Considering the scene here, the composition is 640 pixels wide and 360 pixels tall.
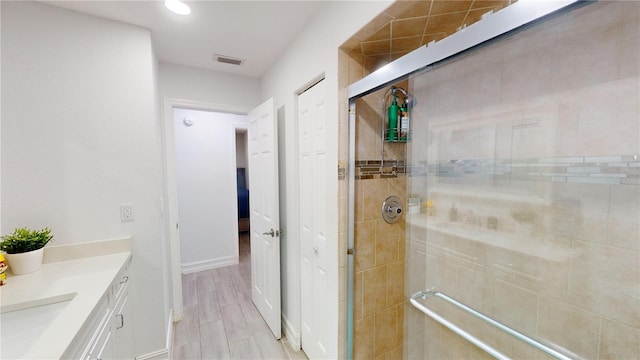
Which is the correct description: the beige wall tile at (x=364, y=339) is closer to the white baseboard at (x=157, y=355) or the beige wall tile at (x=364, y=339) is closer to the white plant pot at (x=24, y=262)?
the white baseboard at (x=157, y=355)

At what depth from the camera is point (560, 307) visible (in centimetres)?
103

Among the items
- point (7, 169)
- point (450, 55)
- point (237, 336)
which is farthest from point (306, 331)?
point (7, 169)

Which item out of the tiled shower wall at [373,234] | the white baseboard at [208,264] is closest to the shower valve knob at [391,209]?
the tiled shower wall at [373,234]

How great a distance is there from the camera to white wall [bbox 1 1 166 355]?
143 cm

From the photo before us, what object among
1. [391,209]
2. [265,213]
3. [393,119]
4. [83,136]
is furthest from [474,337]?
[83,136]

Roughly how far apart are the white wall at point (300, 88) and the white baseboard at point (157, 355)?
925 mm

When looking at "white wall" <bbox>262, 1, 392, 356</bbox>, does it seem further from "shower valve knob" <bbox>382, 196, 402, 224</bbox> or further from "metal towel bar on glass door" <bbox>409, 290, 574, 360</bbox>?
"metal towel bar on glass door" <bbox>409, 290, 574, 360</bbox>

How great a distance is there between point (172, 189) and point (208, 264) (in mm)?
1708

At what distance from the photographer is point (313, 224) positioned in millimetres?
1743

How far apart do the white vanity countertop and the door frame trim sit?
618 millimetres

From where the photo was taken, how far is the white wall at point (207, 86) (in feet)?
7.33

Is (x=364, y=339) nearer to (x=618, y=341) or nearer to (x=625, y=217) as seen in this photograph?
(x=618, y=341)

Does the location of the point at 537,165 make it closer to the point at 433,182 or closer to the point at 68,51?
the point at 433,182

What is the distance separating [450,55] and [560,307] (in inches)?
44.5
